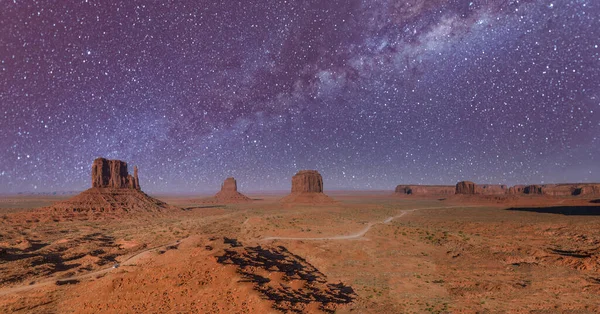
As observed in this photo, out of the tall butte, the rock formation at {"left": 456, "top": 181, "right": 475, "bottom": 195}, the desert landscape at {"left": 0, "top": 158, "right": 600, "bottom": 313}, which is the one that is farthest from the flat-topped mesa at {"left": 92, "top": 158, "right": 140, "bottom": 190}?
the rock formation at {"left": 456, "top": 181, "right": 475, "bottom": 195}

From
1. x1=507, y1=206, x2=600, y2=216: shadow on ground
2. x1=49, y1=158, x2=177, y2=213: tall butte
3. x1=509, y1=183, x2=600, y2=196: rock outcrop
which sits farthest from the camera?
x1=509, y1=183, x2=600, y2=196: rock outcrop

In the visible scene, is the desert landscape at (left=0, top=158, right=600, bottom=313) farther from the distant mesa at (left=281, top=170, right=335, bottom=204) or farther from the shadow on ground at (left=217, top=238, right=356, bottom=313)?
the distant mesa at (left=281, top=170, right=335, bottom=204)

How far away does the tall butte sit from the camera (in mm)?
91375

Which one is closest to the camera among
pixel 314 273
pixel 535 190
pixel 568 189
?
pixel 314 273

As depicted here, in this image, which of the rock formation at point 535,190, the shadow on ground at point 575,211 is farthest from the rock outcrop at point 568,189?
the shadow on ground at point 575,211

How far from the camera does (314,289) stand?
22.9 meters


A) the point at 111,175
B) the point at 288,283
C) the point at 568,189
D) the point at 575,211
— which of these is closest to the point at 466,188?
the point at 568,189

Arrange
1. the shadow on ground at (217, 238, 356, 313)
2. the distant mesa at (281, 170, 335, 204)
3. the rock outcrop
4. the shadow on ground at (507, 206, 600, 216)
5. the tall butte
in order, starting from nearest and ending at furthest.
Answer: the shadow on ground at (217, 238, 356, 313) → the shadow on ground at (507, 206, 600, 216) → the tall butte → the distant mesa at (281, 170, 335, 204) → the rock outcrop

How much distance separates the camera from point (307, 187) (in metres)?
156

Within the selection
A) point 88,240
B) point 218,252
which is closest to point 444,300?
point 218,252

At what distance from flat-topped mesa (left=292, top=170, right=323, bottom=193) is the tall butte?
6832cm

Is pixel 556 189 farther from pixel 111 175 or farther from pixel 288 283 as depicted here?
pixel 111 175

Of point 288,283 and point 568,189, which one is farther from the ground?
point 288,283

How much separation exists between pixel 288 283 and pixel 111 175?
11397 centimetres
